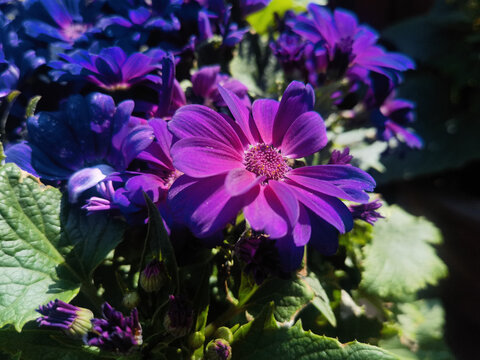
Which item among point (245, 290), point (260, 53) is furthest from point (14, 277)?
point (260, 53)

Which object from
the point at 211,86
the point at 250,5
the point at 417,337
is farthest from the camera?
the point at 417,337

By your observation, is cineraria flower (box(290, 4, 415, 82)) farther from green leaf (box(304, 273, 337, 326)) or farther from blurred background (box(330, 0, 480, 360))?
blurred background (box(330, 0, 480, 360))

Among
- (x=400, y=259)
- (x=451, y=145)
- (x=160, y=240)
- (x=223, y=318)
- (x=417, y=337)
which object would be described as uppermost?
(x=160, y=240)

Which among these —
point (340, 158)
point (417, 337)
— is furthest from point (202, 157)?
point (417, 337)

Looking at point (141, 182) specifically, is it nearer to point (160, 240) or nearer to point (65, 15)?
point (160, 240)

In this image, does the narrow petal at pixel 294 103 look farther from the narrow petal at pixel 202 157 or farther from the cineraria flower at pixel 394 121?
the cineraria flower at pixel 394 121

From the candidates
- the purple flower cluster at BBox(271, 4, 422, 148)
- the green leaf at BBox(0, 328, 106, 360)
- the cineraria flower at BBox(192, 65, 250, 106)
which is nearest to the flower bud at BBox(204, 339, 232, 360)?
the green leaf at BBox(0, 328, 106, 360)

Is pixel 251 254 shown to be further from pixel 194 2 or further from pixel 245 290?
pixel 194 2
